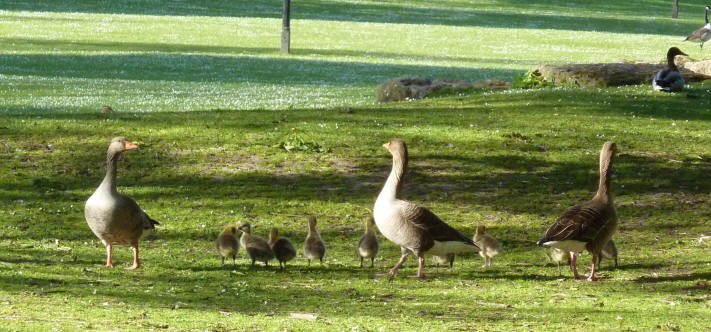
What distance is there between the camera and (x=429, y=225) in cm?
1037

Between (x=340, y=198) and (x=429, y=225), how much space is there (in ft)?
16.5

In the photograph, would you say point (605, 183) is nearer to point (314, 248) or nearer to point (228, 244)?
point (314, 248)

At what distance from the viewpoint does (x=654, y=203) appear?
1510cm

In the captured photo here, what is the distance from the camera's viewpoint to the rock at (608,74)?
1039 inches

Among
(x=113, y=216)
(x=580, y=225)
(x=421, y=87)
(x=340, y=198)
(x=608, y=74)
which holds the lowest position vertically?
(x=340, y=198)

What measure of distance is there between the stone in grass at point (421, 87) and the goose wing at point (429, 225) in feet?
55.4

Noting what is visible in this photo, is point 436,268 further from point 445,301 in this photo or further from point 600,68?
point 600,68

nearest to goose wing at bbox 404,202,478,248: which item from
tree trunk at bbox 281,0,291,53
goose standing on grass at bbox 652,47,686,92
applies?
goose standing on grass at bbox 652,47,686,92

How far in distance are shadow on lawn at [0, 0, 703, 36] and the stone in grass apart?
142 ft

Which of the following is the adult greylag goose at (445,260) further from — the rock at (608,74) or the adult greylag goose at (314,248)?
the rock at (608,74)

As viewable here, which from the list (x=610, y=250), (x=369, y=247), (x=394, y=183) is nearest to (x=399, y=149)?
(x=394, y=183)

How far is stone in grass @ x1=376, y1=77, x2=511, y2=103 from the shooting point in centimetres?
2742

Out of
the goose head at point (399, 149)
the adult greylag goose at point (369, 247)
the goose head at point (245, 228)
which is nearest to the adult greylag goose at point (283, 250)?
the goose head at point (245, 228)

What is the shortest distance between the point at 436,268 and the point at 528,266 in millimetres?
1132
